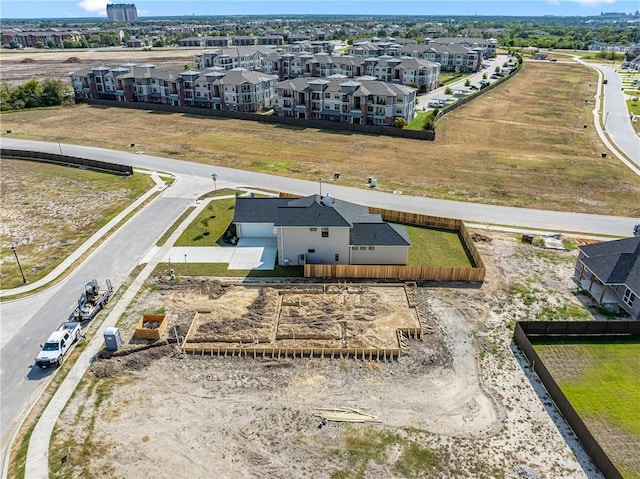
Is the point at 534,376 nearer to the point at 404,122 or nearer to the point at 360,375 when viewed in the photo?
the point at 360,375

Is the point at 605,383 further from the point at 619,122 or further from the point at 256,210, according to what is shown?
the point at 619,122

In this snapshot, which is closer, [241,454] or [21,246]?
[241,454]

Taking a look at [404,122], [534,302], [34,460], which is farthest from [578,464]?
[404,122]

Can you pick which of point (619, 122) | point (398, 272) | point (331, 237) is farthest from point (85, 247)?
point (619, 122)

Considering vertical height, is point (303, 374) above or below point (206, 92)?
below

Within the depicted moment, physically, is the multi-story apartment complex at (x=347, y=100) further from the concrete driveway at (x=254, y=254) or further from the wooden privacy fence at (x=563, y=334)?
the wooden privacy fence at (x=563, y=334)
